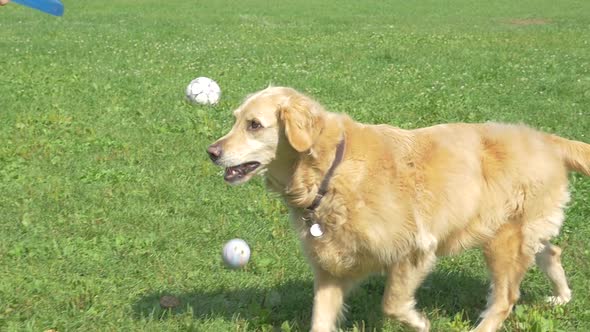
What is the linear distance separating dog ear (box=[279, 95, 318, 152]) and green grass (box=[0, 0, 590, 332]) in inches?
48.8

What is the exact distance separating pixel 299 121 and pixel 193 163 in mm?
3795

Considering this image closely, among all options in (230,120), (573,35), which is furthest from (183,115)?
(573,35)

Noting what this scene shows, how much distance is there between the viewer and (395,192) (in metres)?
4.46

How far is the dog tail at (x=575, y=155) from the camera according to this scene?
5102mm

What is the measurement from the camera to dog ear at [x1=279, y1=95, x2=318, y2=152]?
435 cm

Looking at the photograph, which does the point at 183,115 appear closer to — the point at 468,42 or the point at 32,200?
the point at 32,200

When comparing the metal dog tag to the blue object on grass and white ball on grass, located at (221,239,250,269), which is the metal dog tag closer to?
white ball on grass, located at (221,239,250,269)

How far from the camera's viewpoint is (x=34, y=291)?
5.20 meters

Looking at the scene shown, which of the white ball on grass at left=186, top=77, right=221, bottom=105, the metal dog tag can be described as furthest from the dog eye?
the white ball on grass at left=186, top=77, right=221, bottom=105

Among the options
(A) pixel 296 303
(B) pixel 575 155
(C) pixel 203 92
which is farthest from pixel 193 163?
(B) pixel 575 155

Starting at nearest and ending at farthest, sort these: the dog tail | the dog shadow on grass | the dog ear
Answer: the dog ear → the dog shadow on grass → the dog tail

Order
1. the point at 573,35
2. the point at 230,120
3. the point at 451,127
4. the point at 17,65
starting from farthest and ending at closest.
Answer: the point at 573,35, the point at 17,65, the point at 230,120, the point at 451,127

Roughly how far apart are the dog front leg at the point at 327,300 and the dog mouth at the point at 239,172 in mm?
730

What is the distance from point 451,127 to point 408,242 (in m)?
0.93
